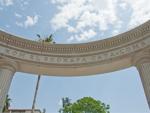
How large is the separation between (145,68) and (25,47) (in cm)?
730

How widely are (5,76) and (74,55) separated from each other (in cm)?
431

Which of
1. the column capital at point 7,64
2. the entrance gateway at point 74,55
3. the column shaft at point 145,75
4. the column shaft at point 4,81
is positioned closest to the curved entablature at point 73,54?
the entrance gateway at point 74,55

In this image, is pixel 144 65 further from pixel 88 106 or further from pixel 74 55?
pixel 88 106

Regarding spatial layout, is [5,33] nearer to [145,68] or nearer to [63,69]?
[63,69]

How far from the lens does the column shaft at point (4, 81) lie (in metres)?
12.2

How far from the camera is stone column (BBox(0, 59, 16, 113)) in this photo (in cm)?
1228

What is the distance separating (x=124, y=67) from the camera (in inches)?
554

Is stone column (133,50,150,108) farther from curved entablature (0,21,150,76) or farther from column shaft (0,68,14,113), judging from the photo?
column shaft (0,68,14,113)

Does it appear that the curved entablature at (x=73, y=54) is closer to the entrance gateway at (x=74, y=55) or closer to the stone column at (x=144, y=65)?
the entrance gateway at (x=74, y=55)

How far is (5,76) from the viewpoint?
12.9 meters

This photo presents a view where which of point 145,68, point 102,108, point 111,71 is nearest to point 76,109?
point 102,108

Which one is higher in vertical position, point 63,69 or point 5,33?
point 5,33

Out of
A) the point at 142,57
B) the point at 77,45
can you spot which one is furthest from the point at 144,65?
the point at 77,45

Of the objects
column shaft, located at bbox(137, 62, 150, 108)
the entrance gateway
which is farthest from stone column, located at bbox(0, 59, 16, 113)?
column shaft, located at bbox(137, 62, 150, 108)
